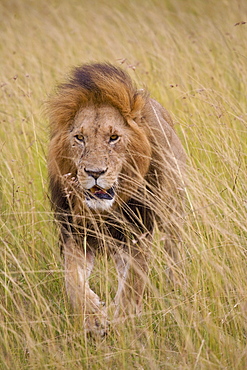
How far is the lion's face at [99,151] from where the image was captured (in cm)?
371

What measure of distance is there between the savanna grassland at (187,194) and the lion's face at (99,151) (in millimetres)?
403

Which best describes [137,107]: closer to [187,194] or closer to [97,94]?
[97,94]

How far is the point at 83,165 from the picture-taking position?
373 cm

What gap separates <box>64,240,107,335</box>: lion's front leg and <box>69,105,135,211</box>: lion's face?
1.28 feet

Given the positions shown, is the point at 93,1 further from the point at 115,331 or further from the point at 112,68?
the point at 115,331

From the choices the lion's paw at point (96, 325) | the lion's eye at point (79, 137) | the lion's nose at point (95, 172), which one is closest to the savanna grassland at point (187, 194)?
the lion's paw at point (96, 325)

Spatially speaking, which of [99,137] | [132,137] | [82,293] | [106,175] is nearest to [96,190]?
[106,175]

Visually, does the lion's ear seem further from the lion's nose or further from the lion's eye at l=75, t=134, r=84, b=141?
the lion's nose

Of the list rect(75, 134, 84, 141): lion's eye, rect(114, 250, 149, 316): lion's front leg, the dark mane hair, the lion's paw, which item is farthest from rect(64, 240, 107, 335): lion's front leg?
the dark mane hair

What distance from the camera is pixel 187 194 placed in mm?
4051

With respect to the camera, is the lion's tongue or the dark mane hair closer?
the lion's tongue

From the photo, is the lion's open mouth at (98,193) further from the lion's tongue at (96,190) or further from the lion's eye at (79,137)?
the lion's eye at (79,137)

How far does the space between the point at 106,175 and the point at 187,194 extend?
2.01ft

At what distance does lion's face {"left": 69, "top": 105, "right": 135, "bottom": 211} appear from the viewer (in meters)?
3.71
